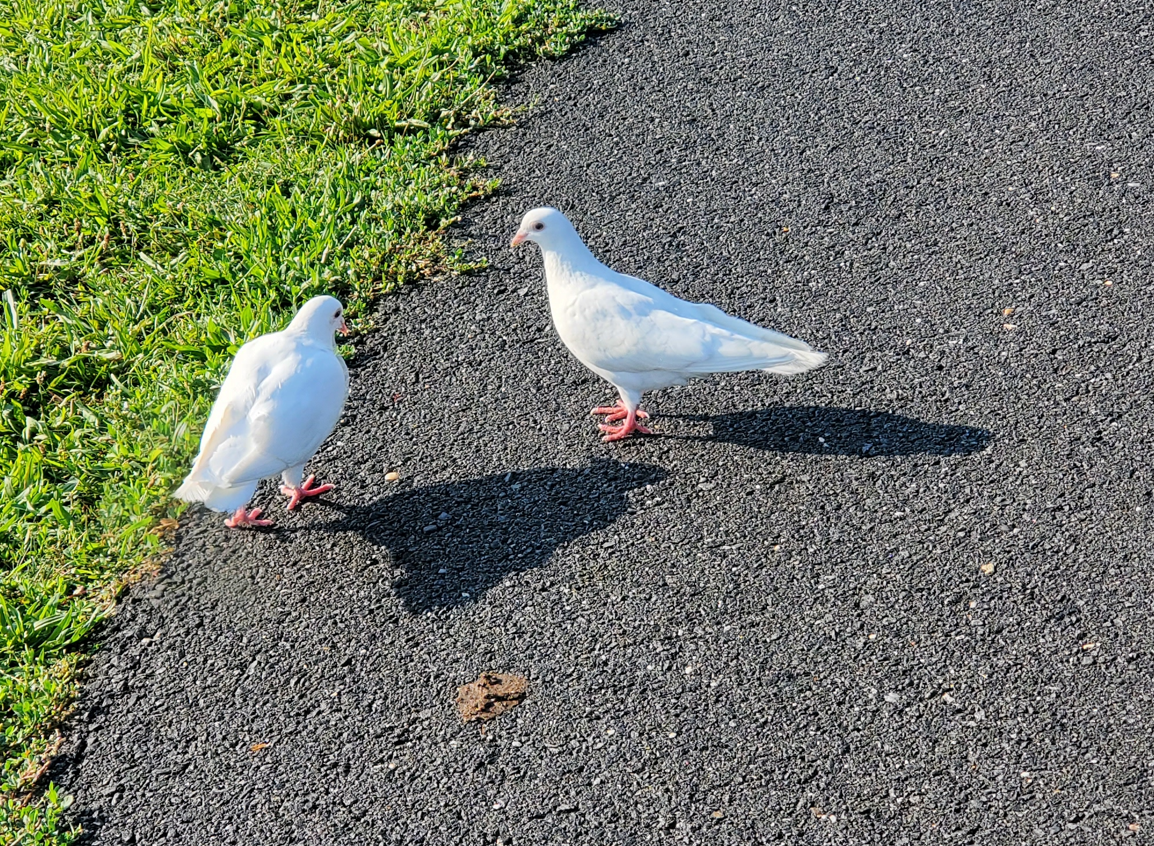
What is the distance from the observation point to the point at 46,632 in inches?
165

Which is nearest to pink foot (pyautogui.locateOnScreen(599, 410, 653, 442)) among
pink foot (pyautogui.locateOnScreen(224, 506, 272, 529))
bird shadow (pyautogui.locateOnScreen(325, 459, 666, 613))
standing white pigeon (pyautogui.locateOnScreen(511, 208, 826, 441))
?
standing white pigeon (pyautogui.locateOnScreen(511, 208, 826, 441))

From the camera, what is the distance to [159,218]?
6.02 meters

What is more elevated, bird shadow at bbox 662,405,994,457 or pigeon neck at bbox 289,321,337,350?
pigeon neck at bbox 289,321,337,350

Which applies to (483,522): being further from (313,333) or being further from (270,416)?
(313,333)

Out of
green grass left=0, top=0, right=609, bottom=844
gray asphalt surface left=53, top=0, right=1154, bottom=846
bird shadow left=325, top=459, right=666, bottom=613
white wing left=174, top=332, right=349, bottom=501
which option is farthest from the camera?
green grass left=0, top=0, right=609, bottom=844

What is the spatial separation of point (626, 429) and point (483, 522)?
2.26 ft

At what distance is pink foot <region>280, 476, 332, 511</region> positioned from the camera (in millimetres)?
4566

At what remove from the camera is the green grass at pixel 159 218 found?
4.47m

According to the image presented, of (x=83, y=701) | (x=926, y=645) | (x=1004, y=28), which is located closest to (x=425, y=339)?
(x=83, y=701)

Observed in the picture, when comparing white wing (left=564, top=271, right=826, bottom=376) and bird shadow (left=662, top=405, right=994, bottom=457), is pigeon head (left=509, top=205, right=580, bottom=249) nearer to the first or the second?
white wing (left=564, top=271, right=826, bottom=376)

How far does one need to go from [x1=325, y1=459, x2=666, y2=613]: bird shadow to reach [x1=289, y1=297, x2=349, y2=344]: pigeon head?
0.68m

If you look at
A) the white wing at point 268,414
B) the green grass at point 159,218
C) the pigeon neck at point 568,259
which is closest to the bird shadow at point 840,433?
the pigeon neck at point 568,259

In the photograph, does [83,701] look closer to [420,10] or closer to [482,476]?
[482,476]

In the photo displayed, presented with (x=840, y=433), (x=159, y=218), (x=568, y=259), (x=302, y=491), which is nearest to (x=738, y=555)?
(x=840, y=433)
